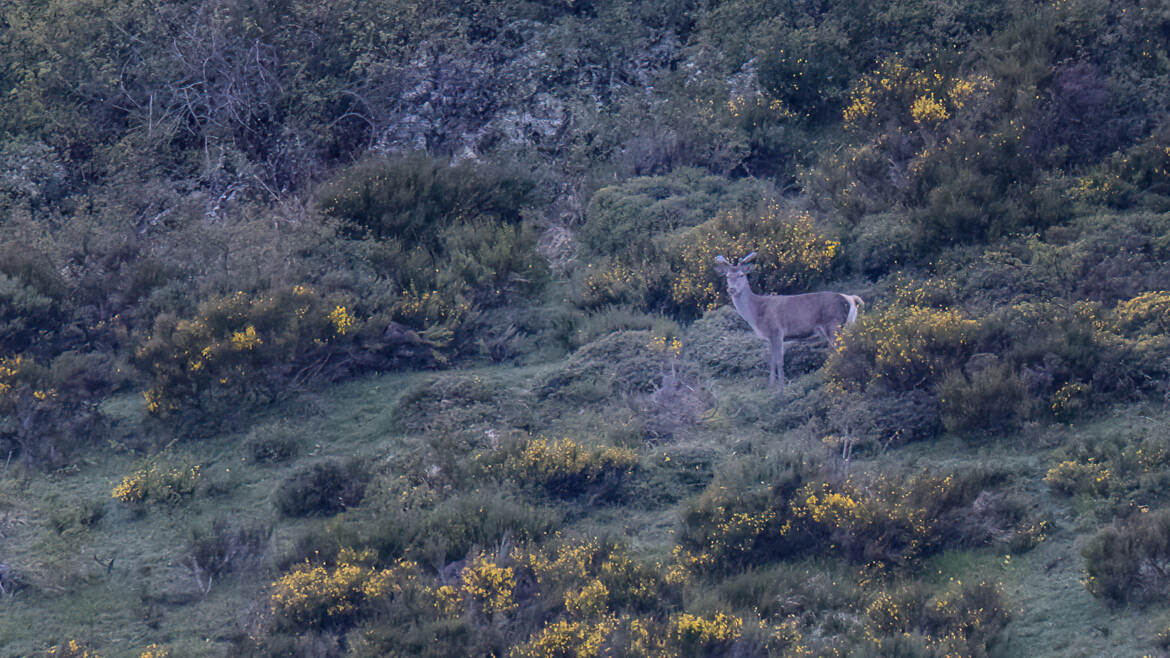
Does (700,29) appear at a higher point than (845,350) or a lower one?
higher

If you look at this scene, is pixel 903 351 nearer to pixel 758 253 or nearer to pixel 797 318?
pixel 797 318

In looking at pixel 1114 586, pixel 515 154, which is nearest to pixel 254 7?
pixel 515 154

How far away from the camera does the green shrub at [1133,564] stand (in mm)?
8203

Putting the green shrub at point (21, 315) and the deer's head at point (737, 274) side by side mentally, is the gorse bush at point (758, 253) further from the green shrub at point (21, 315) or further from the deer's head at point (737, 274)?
the green shrub at point (21, 315)

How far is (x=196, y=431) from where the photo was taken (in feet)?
41.3

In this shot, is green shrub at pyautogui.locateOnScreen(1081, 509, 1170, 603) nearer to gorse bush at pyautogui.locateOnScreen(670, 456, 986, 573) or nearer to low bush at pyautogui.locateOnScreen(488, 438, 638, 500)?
gorse bush at pyautogui.locateOnScreen(670, 456, 986, 573)

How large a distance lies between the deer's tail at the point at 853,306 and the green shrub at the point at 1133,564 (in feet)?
13.9

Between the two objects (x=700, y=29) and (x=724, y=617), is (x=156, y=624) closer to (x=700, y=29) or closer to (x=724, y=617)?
(x=724, y=617)

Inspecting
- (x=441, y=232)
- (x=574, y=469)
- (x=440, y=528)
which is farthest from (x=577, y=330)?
(x=440, y=528)

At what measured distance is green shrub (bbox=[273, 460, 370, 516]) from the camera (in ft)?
36.5

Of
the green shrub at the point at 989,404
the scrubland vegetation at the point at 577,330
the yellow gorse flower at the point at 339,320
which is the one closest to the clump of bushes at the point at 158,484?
the scrubland vegetation at the point at 577,330

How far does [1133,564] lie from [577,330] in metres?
7.40

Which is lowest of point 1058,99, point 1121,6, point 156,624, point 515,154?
point 156,624

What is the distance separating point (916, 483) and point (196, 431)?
809cm
